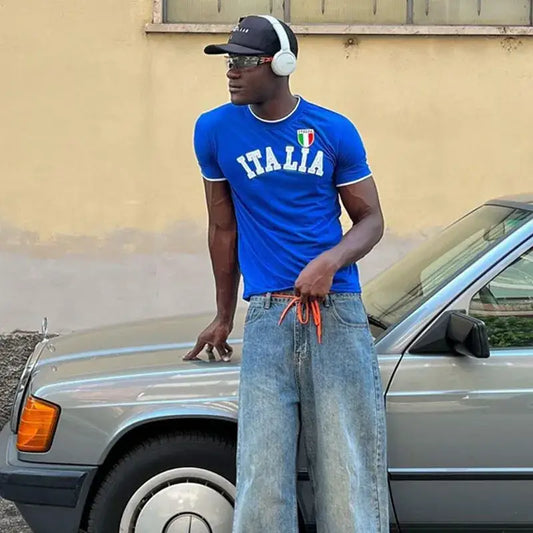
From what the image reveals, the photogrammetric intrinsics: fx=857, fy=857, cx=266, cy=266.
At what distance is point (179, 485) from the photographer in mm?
3129

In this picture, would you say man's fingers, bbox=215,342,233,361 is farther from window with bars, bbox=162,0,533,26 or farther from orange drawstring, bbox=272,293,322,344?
window with bars, bbox=162,0,533,26

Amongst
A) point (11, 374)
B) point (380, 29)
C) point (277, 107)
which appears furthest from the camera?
point (380, 29)

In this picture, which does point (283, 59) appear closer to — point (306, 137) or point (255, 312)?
point (306, 137)

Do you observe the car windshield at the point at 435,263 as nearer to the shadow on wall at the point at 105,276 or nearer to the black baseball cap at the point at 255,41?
the black baseball cap at the point at 255,41

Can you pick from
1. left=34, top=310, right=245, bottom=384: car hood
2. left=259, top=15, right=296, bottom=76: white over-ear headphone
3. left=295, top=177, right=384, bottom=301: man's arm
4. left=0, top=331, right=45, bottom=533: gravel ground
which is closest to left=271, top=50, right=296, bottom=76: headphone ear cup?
left=259, top=15, right=296, bottom=76: white over-ear headphone

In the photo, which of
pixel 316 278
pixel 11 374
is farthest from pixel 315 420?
pixel 11 374

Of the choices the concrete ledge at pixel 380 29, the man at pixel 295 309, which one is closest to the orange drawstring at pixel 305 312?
the man at pixel 295 309

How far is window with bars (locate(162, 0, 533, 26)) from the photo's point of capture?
7.32 meters

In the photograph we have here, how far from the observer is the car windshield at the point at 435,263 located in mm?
3281

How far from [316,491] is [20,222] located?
5217 mm

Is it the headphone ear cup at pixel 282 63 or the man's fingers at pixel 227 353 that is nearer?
the headphone ear cup at pixel 282 63

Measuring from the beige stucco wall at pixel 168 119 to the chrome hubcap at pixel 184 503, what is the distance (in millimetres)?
4410

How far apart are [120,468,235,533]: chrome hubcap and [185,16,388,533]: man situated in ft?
1.02

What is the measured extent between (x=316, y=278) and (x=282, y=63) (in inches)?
27.8
